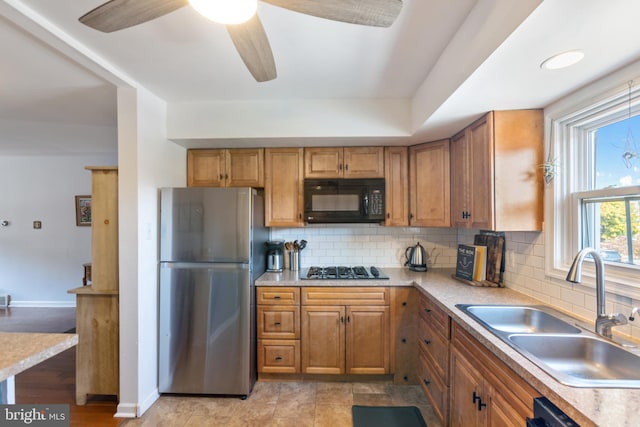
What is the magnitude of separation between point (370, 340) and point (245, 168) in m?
1.95

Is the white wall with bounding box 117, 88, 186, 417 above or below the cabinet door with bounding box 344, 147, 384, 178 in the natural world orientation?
below

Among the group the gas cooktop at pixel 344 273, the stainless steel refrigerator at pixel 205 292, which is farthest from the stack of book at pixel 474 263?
the stainless steel refrigerator at pixel 205 292

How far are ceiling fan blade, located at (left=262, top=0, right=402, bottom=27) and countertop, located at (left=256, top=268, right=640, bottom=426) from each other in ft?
4.51

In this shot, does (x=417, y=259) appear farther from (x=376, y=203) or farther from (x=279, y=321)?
(x=279, y=321)

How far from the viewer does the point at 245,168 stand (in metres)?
2.62

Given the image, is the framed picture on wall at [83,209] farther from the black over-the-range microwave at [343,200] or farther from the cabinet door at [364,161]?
the cabinet door at [364,161]

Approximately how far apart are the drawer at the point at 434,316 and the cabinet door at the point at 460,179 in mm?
690

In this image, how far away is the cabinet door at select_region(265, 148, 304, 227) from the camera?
8.54ft

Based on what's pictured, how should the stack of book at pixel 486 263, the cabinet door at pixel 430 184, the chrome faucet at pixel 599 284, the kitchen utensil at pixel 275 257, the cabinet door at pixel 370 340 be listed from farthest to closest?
the kitchen utensil at pixel 275 257
the cabinet door at pixel 430 184
the cabinet door at pixel 370 340
the stack of book at pixel 486 263
the chrome faucet at pixel 599 284

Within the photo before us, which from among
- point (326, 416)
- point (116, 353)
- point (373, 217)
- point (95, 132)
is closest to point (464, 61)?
point (373, 217)

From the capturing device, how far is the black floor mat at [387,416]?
6.10 feet

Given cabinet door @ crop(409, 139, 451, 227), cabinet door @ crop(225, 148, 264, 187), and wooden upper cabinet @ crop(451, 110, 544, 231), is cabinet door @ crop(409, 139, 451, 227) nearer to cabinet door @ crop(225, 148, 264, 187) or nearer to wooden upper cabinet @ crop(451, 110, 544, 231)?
wooden upper cabinet @ crop(451, 110, 544, 231)

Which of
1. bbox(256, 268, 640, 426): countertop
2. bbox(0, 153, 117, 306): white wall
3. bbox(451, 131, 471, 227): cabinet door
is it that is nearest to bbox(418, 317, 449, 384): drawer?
bbox(256, 268, 640, 426): countertop

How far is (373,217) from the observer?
8.34ft
